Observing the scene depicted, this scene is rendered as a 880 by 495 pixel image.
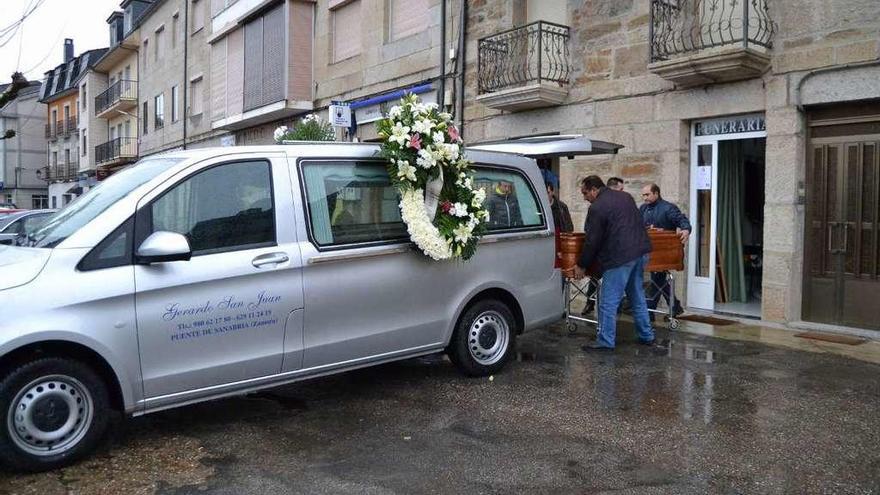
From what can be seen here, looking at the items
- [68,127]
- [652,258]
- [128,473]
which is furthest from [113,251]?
[68,127]

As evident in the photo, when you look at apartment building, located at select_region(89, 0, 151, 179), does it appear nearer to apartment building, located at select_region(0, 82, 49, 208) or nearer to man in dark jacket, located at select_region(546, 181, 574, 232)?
apartment building, located at select_region(0, 82, 49, 208)

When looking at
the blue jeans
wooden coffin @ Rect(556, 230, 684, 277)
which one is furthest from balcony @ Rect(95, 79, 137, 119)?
the blue jeans

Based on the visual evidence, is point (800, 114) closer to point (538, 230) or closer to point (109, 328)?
point (538, 230)

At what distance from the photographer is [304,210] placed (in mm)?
4996

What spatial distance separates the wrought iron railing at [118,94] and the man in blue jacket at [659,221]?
31.0 m

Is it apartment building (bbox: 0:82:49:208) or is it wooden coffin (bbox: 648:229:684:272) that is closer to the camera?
wooden coffin (bbox: 648:229:684:272)

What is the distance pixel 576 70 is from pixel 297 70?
28.7ft

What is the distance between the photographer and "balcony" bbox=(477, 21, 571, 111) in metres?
11.4

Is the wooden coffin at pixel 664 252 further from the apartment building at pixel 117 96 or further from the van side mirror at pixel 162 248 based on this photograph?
Answer: the apartment building at pixel 117 96

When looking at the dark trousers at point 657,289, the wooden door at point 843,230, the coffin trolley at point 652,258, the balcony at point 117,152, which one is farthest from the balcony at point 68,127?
the wooden door at point 843,230

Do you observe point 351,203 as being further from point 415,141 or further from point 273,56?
point 273,56

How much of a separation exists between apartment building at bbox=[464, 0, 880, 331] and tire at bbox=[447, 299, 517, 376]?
444cm

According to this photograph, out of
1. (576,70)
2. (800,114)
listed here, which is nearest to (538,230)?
(800,114)

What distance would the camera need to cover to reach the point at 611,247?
718 centimetres
